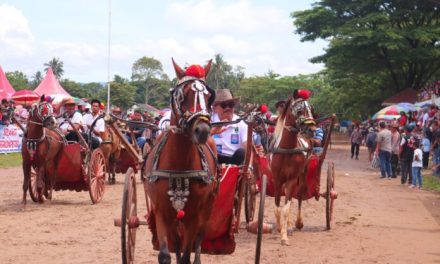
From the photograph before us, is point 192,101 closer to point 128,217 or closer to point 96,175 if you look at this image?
point 128,217

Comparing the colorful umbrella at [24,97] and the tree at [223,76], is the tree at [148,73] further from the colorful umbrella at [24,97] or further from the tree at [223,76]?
the colorful umbrella at [24,97]

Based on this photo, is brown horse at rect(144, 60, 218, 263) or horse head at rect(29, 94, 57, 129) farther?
horse head at rect(29, 94, 57, 129)

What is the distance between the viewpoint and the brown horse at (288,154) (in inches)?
390

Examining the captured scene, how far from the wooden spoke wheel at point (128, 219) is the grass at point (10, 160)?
16610 millimetres

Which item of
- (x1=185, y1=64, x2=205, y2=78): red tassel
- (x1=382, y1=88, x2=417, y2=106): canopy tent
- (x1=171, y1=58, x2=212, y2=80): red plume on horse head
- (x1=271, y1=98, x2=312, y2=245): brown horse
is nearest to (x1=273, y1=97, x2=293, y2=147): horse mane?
(x1=271, y1=98, x2=312, y2=245): brown horse

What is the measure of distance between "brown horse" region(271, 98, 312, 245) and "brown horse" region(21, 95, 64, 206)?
491 cm

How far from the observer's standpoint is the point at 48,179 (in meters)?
13.3

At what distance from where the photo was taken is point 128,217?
22.6 ft

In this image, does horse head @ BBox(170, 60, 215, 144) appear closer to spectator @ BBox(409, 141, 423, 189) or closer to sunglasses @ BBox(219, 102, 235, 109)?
sunglasses @ BBox(219, 102, 235, 109)

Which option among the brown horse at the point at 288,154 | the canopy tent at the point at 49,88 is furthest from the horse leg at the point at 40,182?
the canopy tent at the point at 49,88

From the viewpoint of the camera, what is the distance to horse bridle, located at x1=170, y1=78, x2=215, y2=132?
5.27 m

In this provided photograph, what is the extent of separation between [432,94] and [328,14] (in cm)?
1032

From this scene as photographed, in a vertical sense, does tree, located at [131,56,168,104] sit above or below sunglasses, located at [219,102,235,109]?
above

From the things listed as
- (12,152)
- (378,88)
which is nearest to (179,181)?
(12,152)
